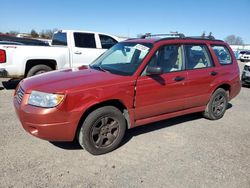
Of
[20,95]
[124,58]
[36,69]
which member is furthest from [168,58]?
[36,69]

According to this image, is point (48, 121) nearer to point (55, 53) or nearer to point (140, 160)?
point (140, 160)

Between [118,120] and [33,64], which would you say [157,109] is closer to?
[118,120]

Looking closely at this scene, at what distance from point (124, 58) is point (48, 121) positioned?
1.95 metres

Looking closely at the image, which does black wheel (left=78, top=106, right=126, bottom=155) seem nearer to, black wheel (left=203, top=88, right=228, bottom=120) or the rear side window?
black wheel (left=203, top=88, right=228, bottom=120)

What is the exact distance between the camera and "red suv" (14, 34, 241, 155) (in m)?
3.34

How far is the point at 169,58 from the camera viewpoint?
14.7ft

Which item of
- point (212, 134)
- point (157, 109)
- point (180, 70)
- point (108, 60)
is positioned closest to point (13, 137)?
point (108, 60)

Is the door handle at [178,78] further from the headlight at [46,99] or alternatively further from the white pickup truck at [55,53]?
the white pickup truck at [55,53]

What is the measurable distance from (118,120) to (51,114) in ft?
3.46

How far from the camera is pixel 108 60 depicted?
4.72m

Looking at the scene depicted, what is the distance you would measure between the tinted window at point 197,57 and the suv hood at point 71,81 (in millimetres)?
1548

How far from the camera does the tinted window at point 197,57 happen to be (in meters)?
4.75

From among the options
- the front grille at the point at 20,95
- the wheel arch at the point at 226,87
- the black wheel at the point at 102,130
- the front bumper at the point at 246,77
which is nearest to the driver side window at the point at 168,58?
the black wheel at the point at 102,130

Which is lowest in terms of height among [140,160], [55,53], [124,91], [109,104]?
[140,160]
